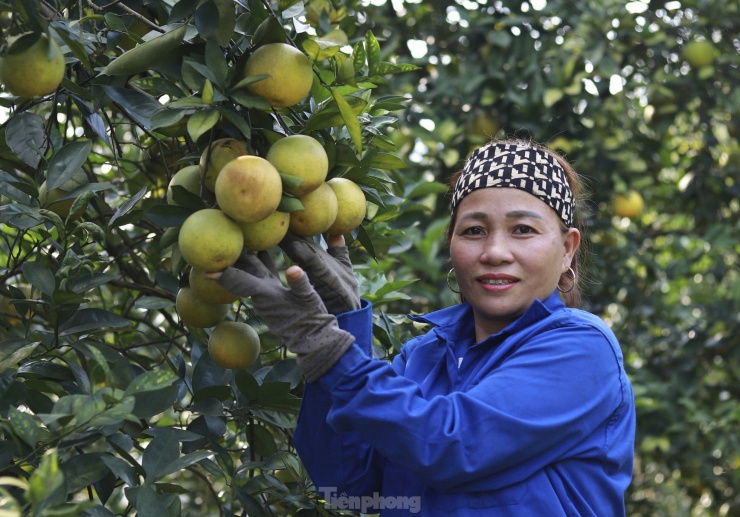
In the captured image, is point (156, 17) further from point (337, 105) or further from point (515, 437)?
point (515, 437)

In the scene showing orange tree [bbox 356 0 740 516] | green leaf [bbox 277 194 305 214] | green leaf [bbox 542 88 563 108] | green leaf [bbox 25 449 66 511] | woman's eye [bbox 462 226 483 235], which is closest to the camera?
green leaf [bbox 25 449 66 511]

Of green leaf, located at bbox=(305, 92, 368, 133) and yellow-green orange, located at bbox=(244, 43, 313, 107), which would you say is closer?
yellow-green orange, located at bbox=(244, 43, 313, 107)

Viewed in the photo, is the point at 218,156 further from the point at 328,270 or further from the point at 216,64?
the point at 328,270

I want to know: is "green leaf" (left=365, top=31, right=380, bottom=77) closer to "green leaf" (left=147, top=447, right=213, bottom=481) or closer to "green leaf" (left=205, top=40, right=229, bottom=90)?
"green leaf" (left=205, top=40, right=229, bottom=90)

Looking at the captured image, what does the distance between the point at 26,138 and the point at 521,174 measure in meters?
0.84

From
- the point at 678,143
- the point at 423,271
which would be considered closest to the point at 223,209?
the point at 423,271

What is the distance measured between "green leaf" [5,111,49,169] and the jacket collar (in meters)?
0.70

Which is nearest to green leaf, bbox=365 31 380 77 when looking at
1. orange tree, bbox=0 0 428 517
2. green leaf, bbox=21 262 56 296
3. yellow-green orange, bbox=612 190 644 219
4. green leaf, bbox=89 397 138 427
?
orange tree, bbox=0 0 428 517

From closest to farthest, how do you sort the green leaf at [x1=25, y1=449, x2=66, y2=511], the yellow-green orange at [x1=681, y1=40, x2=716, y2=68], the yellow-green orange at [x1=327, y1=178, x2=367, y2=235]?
the green leaf at [x1=25, y1=449, x2=66, y2=511] < the yellow-green orange at [x1=327, y1=178, x2=367, y2=235] < the yellow-green orange at [x1=681, y1=40, x2=716, y2=68]

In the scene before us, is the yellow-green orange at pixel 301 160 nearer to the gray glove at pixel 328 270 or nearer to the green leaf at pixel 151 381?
the gray glove at pixel 328 270

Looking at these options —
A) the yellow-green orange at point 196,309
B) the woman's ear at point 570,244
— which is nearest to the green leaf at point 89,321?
the yellow-green orange at point 196,309

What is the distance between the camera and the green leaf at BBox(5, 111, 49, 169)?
5.36 ft

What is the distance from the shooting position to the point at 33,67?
1296 mm

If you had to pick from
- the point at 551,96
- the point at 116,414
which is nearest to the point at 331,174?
the point at 116,414
